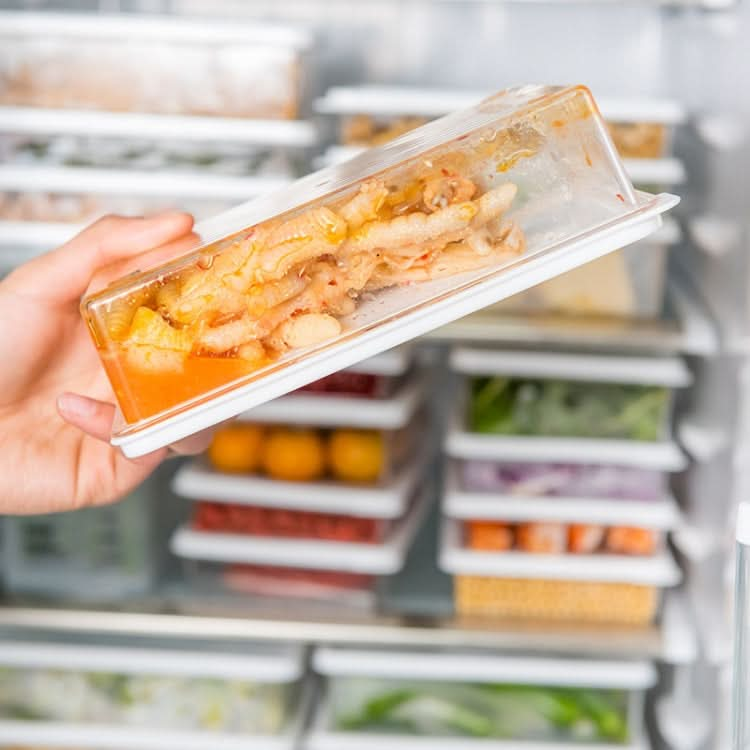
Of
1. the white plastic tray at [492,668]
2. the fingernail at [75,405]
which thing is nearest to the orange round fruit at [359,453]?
the white plastic tray at [492,668]

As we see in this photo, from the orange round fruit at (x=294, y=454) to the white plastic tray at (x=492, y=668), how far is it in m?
0.25

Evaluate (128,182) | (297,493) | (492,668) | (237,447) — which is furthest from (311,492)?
(128,182)

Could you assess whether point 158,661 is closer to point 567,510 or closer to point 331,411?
point 331,411

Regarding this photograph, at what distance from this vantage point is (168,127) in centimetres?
156

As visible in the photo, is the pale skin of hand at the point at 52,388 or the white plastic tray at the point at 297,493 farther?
the white plastic tray at the point at 297,493

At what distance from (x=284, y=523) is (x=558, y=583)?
393mm

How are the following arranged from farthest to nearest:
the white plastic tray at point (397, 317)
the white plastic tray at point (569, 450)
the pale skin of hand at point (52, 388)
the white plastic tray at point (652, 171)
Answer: the white plastic tray at point (569, 450), the white plastic tray at point (652, 171), the pale skin of hand at point (52, 388), the white plastic tray at point (397, 317)

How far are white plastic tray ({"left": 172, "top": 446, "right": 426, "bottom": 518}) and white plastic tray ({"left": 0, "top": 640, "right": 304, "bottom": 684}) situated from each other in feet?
0.71

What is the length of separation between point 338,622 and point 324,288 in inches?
36.8

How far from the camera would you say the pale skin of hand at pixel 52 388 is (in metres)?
1.04

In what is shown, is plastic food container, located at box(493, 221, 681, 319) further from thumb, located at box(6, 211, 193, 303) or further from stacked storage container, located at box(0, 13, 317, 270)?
thumb, located at box(6, 211, 193, 303)

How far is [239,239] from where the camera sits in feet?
2.80

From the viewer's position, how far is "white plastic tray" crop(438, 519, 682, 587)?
1.66 m

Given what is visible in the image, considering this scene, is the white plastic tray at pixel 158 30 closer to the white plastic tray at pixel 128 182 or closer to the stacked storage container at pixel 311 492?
the white plastic tray at pixel 128 182
